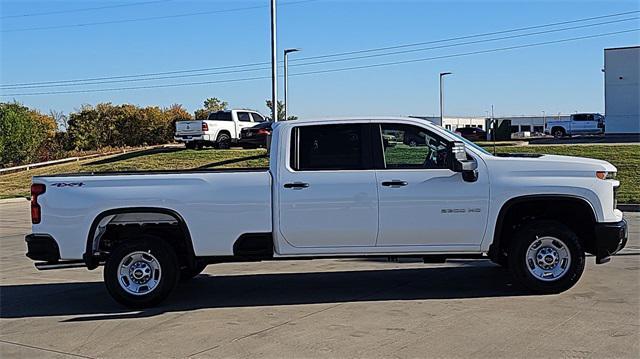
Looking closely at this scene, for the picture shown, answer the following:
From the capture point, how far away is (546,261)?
320 inches

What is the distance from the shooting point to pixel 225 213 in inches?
314

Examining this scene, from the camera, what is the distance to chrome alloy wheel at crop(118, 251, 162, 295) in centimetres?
806

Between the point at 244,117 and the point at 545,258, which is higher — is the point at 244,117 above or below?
above

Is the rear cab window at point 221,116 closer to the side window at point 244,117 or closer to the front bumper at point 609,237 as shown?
the side window at point 244,117

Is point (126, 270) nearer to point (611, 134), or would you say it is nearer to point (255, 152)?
point (255, 152)

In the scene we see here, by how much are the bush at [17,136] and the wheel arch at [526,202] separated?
36.0 meters

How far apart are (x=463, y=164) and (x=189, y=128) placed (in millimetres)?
27740

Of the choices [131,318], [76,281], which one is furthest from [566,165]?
[76,281]

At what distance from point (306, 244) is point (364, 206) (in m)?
0.75

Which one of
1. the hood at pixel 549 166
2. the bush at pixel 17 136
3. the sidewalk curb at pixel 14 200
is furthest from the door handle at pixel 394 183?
the bush at pixel 17 136

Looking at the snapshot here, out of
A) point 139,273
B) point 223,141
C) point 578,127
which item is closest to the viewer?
point 139,273

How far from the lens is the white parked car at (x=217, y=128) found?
34.3 metres

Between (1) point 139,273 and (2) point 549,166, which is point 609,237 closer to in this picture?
(2) point 549,166

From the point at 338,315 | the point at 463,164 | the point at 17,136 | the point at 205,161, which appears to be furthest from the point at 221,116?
the point at 338,315
